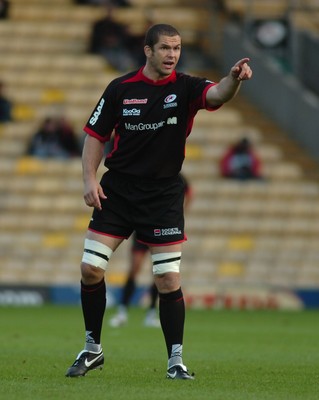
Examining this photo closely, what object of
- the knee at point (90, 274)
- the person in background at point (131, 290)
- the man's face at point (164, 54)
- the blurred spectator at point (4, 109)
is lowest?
the person in background at point (131, 290)

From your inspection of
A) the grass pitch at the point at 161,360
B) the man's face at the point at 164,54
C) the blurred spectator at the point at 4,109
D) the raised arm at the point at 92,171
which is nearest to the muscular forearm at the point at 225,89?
the man's face at the point at 164,54

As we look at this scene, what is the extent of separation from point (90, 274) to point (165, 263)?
503 mm

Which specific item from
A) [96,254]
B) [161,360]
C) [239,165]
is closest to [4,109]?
[239,165]

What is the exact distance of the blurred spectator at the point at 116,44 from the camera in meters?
25.2

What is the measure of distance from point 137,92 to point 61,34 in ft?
58.8

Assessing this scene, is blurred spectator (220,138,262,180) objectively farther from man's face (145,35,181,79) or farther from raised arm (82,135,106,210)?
man's face (145,35,181,79)

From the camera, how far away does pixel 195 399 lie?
24.6 ft

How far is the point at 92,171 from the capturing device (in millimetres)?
8734

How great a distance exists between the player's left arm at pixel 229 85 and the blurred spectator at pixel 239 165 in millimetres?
14597

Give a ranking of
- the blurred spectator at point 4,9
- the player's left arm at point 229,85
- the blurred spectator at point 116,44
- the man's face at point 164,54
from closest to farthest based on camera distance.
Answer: the player's left arm at point 229,85
the man's face at point 164,54
the blurred spectator at point 116,44
the blurred spectator at point 4,9

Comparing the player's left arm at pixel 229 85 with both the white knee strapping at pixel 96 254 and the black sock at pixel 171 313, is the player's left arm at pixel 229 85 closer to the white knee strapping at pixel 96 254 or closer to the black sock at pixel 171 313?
the white knee strapping at pixel 96 254

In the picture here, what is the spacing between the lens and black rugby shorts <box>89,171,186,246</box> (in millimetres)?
8773

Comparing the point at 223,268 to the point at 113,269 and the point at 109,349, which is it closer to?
the point at 113,269

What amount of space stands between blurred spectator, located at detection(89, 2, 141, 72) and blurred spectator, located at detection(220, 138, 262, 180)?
9.87ft
